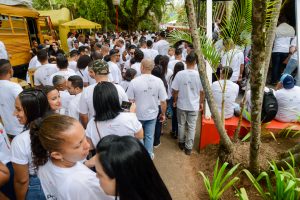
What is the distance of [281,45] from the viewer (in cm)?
830

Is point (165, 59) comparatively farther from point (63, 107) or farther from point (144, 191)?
point (144, 191)

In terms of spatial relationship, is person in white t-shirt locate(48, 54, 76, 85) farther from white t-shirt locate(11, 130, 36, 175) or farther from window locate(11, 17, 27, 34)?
window locate(11, 17, 27, 34)

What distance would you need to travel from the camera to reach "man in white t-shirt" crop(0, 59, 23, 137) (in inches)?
143

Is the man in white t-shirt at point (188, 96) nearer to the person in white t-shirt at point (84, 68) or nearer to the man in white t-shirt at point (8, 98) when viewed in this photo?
the person in white t-shirt at point (84, 68)

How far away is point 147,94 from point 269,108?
219 cm

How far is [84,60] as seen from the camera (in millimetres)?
5664

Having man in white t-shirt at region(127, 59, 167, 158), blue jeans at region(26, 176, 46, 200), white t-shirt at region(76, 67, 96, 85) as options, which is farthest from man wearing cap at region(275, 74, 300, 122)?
blue jeans at region(26, 176, 46, 200)

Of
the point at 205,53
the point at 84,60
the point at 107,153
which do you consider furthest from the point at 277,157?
the point at 84,60

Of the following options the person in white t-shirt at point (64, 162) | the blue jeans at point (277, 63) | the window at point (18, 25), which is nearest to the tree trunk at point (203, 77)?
the person in white t-shirt at point (64, 162)

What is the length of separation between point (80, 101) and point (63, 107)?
504 millimetres

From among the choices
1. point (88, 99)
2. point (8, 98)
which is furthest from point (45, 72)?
point (88, 99)

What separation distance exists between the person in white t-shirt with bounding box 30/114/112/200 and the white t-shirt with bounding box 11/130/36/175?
22cm

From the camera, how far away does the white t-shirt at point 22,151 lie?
198 centimetres

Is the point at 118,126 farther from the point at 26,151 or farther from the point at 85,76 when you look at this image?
the point at 85,76
